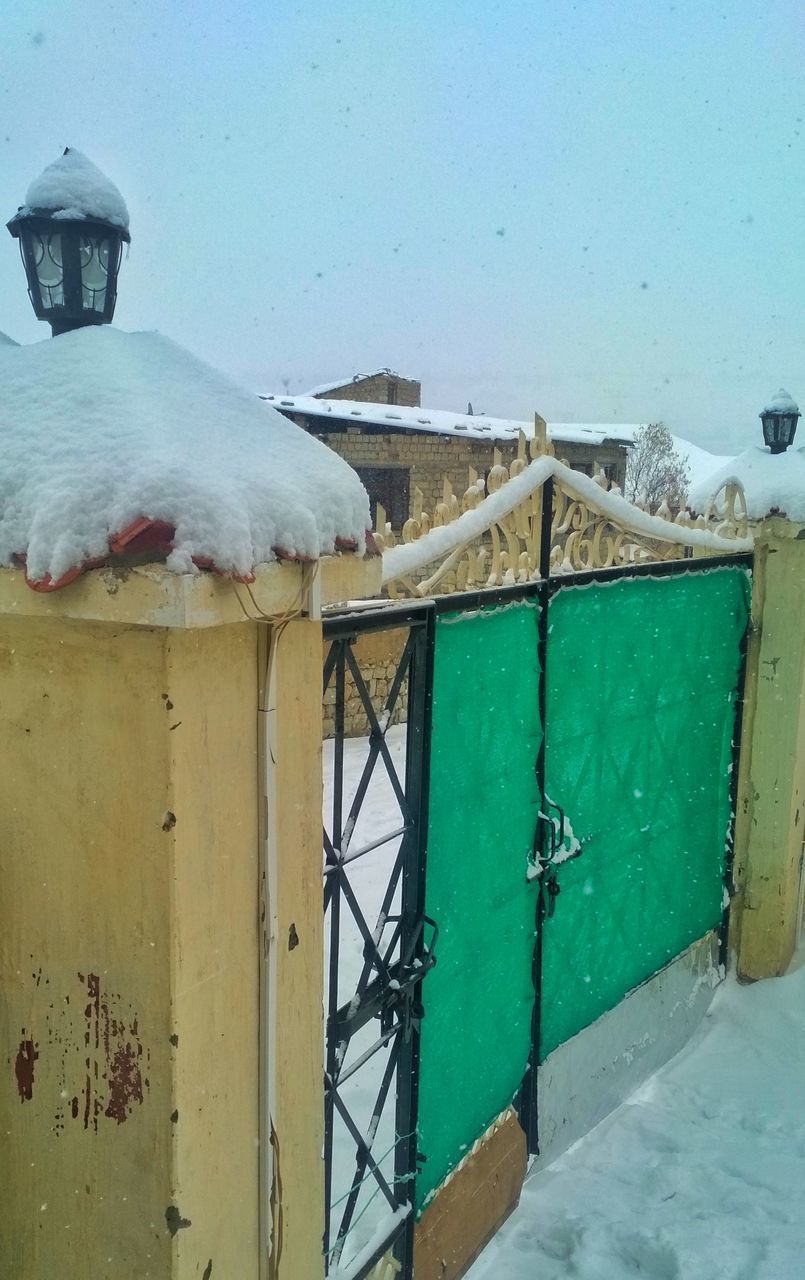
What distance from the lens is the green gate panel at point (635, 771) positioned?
133 inches

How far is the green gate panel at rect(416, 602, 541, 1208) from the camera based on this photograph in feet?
8.79

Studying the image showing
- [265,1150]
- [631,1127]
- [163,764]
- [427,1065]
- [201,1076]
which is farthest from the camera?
[631,1127]

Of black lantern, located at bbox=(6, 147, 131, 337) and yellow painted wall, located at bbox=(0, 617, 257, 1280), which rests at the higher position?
black lantern, located at bbox=(6, 147, 131, 337)

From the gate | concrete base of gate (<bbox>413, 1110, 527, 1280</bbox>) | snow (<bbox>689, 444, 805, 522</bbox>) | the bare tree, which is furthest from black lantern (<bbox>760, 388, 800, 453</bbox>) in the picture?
the bare tree

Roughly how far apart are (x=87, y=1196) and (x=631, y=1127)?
8.53 feet

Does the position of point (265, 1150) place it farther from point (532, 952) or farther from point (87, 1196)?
point (532, 952)

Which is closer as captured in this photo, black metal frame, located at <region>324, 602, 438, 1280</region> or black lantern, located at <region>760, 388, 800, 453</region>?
black metal frame, located at <region>324, 602, 438, 1280</region>

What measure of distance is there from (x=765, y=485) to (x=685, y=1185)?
2989 millimetres

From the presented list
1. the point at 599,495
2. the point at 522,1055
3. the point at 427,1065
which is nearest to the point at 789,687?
the point at 599,495

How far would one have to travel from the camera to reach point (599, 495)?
10.5 ft

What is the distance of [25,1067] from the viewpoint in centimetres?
164

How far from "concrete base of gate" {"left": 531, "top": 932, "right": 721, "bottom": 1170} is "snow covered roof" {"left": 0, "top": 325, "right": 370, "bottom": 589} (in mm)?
2661

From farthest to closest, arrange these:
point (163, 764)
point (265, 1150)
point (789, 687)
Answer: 1. point (789, 687)
2. point (265, 1150)
3. point (163, 764)

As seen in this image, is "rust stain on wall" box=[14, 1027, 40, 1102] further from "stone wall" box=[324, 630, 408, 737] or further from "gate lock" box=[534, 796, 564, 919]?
"stone wall" box=[324, 630, 408, 737]
